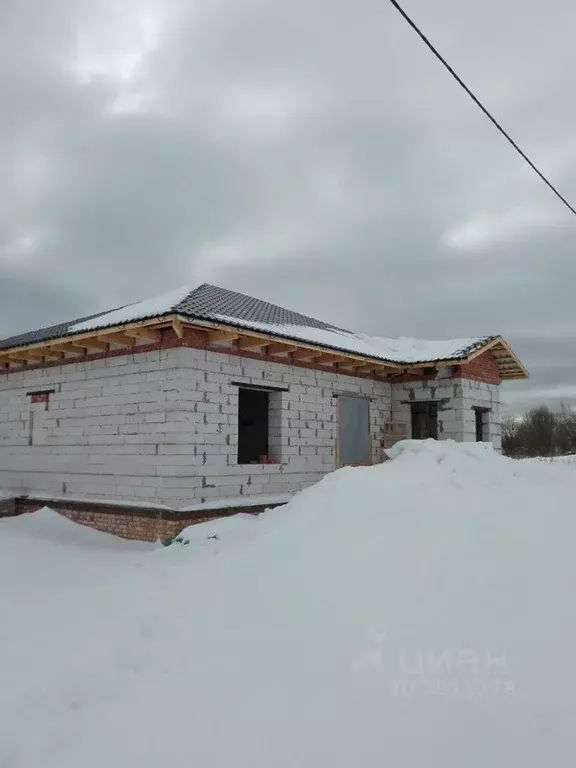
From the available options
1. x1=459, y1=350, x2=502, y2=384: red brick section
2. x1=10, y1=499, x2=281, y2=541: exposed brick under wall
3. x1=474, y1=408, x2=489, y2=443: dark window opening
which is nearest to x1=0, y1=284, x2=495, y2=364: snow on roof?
x1=459, y1=350, x2=502, y2=384: red brick section

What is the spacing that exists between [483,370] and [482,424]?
5.01 feet

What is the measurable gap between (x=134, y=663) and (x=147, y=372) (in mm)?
5914

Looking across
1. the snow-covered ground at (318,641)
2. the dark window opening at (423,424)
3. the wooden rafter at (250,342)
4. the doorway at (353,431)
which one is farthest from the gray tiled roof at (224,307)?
the dark window opening at (423,424)

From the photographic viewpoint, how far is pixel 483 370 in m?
14.9

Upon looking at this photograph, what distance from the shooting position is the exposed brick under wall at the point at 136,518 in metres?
8.95

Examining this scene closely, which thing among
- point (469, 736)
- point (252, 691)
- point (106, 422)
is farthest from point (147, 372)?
point (469, 736)

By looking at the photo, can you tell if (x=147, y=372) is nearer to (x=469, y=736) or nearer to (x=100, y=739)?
(x=100, y=739)

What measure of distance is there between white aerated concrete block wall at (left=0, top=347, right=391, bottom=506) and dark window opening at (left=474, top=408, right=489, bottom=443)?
13.6 feet

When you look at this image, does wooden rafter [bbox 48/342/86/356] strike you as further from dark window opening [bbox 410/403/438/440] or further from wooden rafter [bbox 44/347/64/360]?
dark window opening [bbox 410/403/438/440]

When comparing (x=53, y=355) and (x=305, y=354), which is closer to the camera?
(x=305, y=354)

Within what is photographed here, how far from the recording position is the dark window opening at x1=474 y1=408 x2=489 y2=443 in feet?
50.1

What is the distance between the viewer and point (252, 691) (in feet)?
13.2

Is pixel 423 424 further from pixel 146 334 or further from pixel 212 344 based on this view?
pixel 146 334

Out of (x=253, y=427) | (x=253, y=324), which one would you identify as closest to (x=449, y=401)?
(x=253, y=427)
